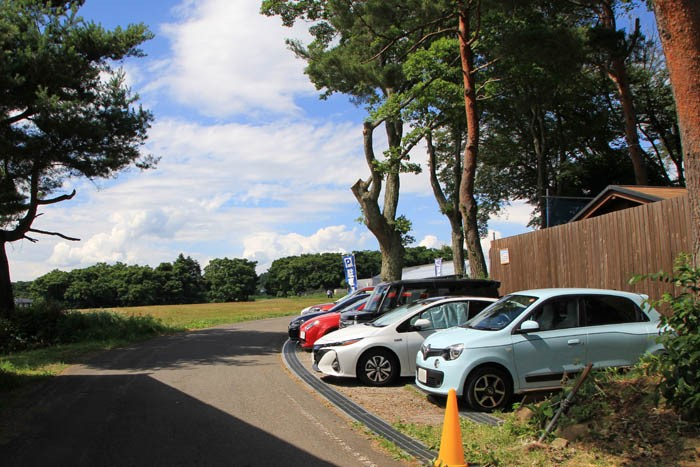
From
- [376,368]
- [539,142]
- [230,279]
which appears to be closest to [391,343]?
[376,368]

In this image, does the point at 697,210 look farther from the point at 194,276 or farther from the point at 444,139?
the point at 194,276

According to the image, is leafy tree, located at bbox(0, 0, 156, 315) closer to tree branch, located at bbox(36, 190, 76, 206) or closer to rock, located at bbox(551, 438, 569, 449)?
tree branch, located at bbox(36, 190, 76, 206)

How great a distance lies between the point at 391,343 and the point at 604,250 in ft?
16.7

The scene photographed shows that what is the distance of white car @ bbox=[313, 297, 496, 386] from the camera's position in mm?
10352

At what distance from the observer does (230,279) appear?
12525 cm

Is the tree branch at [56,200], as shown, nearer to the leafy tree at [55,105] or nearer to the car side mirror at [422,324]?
the leafy tree at [55,105]

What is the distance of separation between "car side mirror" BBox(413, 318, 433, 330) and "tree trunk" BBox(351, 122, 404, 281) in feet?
42.9

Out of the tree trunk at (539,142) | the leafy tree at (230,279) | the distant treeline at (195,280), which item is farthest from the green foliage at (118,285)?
the tree trunk at (539,142)

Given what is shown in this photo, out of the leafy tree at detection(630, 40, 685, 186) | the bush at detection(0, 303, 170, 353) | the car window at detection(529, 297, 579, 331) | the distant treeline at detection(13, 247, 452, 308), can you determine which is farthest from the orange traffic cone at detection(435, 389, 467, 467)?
the distant treeline at detection(13, 247, 452, 308)

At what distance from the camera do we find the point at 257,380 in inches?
445

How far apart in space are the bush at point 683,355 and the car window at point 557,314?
8.20 feet

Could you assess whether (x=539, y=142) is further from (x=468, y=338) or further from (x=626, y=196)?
(x=468, y=338)

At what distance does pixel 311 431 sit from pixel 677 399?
4.00 metres


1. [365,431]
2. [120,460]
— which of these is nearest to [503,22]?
[365,431]
